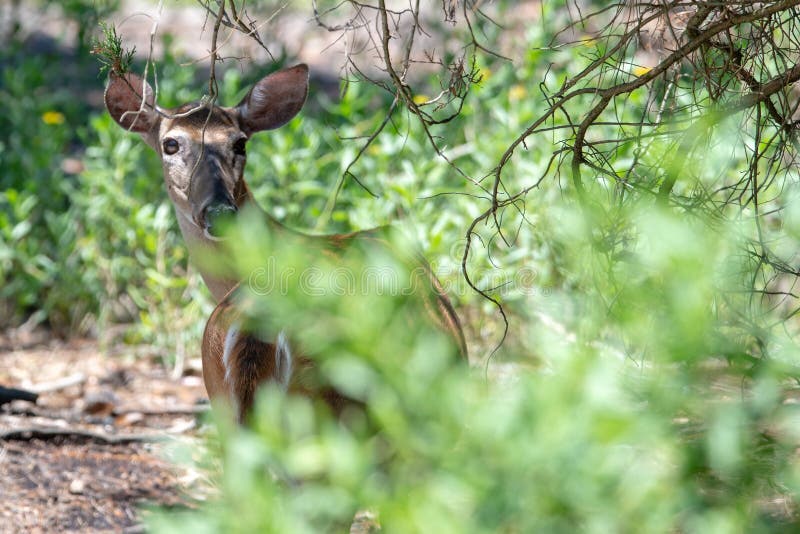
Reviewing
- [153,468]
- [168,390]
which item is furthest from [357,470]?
[168,390]

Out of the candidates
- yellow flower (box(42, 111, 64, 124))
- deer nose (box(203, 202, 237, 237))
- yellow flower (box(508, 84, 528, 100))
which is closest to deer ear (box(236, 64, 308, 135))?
deer nose (box(203, 202, 237, 237))

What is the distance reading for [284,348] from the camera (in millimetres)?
3168

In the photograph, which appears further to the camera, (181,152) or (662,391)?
(181,152)

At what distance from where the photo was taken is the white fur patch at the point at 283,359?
124 inches

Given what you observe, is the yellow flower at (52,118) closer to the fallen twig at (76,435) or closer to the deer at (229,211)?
the deer at (229,211)

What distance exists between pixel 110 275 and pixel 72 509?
247 cm

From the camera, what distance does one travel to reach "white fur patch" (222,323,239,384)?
3254 millimetres

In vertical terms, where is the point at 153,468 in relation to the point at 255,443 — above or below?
below

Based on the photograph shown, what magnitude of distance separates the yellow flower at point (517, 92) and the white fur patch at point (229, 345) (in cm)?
358

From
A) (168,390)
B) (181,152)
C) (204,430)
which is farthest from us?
(168,390)

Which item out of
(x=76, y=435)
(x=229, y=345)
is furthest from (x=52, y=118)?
(x=229, y=345)

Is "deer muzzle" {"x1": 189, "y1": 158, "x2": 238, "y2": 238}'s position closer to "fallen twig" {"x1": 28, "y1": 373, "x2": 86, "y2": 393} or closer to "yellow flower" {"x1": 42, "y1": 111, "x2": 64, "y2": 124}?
"fallen twig" {"x1": 28, "y1": 373, "x2": 86, "y2": 393}

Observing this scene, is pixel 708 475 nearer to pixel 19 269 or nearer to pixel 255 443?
pixel 255 443

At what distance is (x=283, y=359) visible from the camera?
10.4 ft
